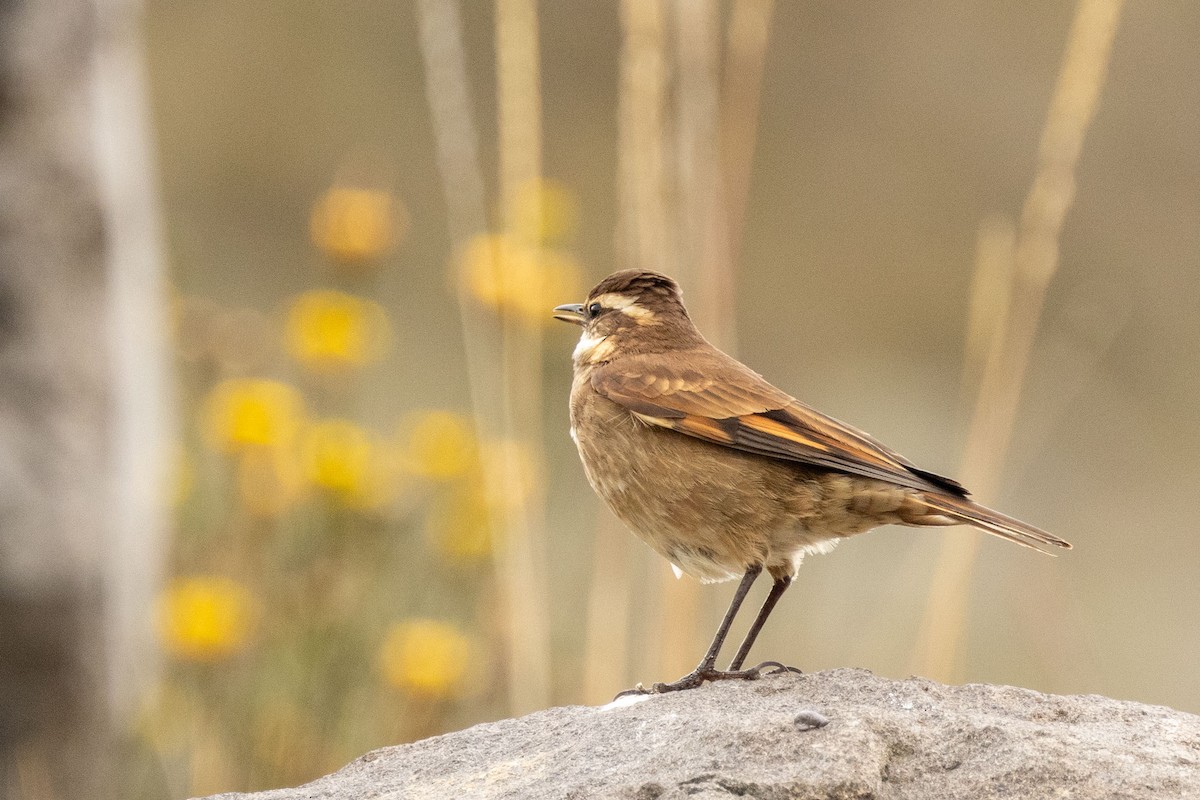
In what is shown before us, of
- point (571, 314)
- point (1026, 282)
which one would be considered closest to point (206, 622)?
point (571, 314)

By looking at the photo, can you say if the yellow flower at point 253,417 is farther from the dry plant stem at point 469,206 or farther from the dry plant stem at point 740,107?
the dry plant stem at point 740,107

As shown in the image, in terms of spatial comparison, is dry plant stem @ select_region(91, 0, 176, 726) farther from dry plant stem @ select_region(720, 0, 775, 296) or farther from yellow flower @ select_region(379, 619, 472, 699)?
dry plant stem @ select_region(720, 0, 775, 296)

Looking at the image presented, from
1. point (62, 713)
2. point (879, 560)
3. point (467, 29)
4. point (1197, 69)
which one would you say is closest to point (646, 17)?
point (62, 713)

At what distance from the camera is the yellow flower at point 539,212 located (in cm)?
510

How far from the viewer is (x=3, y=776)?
6.27 meters

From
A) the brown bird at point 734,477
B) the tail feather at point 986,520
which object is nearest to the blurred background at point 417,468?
the brown bird at point 734,477

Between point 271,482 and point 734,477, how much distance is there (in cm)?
266

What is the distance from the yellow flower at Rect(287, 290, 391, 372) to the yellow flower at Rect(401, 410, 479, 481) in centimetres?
41

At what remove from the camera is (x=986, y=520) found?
379cm

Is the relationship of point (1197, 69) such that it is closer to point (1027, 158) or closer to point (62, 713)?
point (1027, 158)

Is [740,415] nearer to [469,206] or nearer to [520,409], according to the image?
[520,409]

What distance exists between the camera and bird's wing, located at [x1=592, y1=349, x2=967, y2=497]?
12.9 ft

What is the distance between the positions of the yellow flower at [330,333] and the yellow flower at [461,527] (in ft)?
2.22

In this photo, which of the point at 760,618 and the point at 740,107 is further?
the point at 740,107
